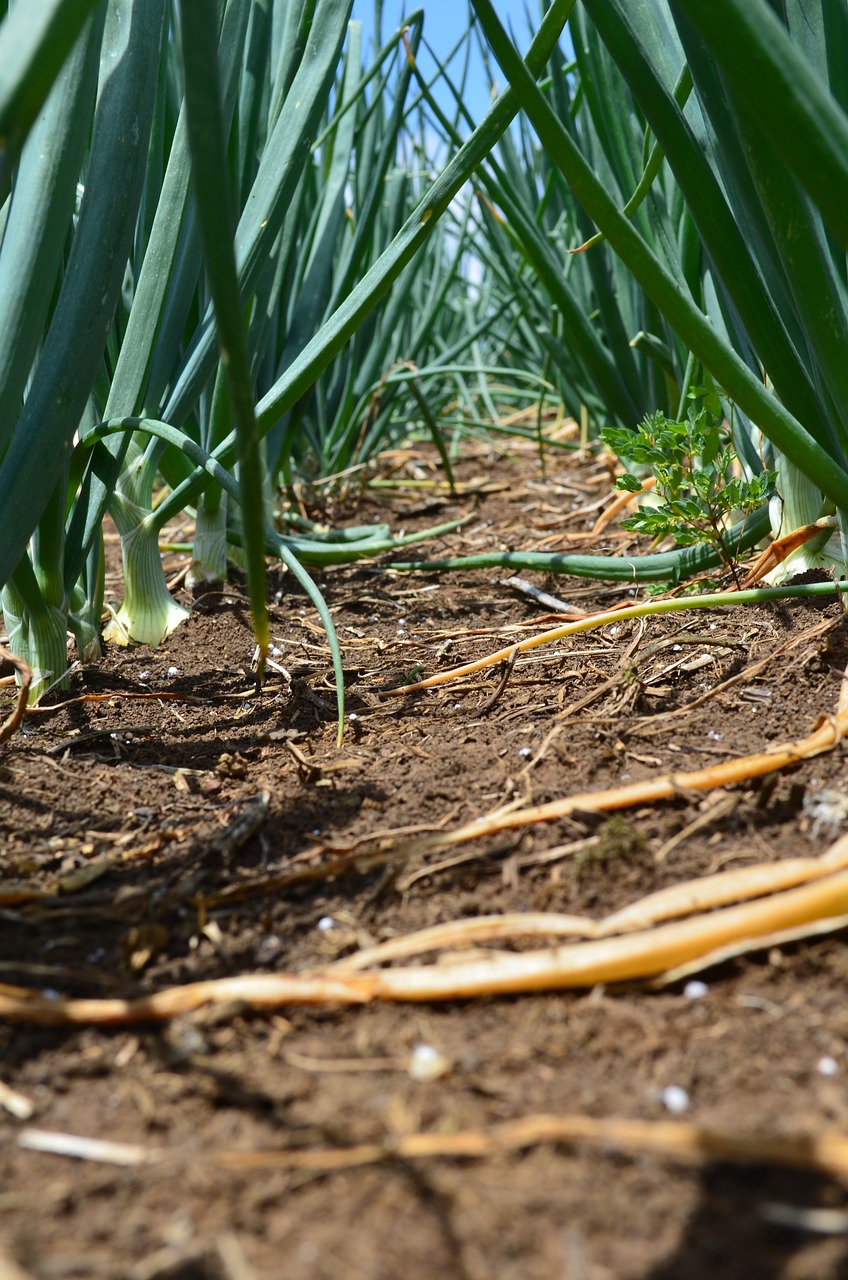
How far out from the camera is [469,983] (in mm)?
562

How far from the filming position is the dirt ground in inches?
17.0

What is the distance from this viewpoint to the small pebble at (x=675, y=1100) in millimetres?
487

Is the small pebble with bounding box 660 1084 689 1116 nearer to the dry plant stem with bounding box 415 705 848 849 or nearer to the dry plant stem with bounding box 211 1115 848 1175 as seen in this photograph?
the dry plant stem with bounding box 211 1115 848 1175

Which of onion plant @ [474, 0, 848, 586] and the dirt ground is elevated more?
onion plant @ [474, 0, 848, 586]

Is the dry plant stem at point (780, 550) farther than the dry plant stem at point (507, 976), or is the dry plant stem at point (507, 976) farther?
the dry plant stem at point (780, 550)

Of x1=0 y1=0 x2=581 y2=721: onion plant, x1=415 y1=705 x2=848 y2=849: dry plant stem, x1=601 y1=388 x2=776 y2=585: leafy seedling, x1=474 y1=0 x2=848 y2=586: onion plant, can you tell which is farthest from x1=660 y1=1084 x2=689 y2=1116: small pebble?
x1=601 y1=388 x2=776 y2=585: leafy seedling

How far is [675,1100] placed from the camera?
1.60ft

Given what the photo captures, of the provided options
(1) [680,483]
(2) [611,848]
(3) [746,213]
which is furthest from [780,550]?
(2) [611,848]

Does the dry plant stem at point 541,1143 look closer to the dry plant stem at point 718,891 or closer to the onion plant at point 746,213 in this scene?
the dry plant stem at point 718,891

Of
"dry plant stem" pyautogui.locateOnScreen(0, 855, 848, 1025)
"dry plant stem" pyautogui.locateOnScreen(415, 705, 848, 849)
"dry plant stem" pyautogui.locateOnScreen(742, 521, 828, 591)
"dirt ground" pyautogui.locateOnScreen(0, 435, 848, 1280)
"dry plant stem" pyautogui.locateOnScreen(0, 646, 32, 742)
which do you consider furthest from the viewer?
"dry plant stem" pyautogui.locateOnScreen(742, 521, 828, 591)

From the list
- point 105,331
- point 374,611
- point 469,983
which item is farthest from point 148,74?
point 469,983

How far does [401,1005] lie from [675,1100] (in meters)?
0.16

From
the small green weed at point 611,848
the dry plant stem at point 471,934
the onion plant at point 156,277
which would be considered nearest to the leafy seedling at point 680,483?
the onion plant at point 156,277

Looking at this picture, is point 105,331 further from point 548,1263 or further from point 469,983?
point 548,1263
